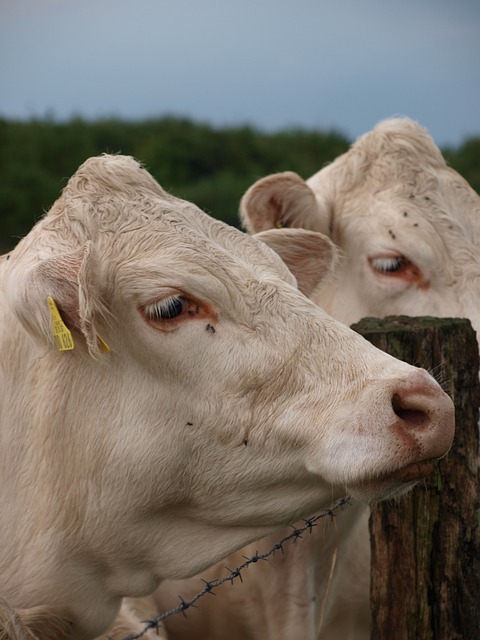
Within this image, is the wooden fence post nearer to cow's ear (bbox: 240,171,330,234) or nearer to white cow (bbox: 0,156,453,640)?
white cow (bbox: 0,156,453,640)

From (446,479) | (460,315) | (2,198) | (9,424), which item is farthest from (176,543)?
(2,198)

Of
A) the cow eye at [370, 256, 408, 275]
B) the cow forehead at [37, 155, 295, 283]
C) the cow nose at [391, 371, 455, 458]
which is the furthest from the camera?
the cow eye at [370, 256, 408, 275]

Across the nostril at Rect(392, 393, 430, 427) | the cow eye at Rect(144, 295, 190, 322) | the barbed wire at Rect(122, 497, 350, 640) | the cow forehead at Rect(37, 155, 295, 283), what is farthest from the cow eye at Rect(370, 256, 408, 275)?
the nostril at Rect(392, 393, 430, 427)

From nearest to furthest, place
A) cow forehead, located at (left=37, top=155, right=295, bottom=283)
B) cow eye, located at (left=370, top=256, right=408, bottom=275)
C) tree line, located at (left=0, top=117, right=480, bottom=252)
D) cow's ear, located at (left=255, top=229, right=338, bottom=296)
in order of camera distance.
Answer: cow forehead, located at (left=37, top=155, right=295, bottom=283) → cow's ear, located at (left=255, top=229, right=338, bottom=296) → cow eye, located at (left=370, top=256, right=408, bottom=275) → tree line, located at (left=0, top=117, right=480, bottom=252)

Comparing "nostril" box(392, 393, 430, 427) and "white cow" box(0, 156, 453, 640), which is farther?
"white cow" box(0, 156, 453, 640)

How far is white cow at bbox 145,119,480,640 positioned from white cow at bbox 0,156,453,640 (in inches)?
43.7

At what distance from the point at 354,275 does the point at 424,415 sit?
8.00 feet

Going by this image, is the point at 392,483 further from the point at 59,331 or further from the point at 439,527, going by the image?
the point at 59,331

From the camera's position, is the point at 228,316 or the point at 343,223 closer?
the point at 228,316

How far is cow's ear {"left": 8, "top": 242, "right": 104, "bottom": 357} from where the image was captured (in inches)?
116

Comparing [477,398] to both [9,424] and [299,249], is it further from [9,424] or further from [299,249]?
[9,424]

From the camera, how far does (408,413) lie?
9.30ft

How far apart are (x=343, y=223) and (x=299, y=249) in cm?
118

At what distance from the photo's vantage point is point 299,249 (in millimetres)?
4211
